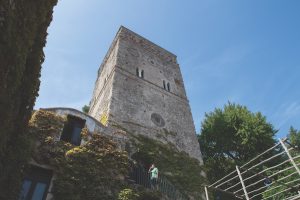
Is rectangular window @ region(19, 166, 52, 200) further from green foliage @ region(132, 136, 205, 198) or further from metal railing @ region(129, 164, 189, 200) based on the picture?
green foliage @ region(132, 136, 205, 198)

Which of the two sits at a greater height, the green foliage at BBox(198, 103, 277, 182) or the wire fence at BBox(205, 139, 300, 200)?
the green foliage at BBox(198, 103, 277, 182)

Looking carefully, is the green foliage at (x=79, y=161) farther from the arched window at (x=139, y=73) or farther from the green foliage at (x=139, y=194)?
the arched window at (x=139, y=73)

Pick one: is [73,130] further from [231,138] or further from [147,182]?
[231,138]

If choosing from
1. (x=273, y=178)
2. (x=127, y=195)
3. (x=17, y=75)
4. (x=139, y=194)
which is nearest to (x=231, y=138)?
(x=273, y=178)

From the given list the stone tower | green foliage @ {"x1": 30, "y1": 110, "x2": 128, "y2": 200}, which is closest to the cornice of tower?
the stone tower

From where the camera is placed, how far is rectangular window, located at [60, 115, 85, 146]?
10.7m

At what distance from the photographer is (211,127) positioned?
25203 mm

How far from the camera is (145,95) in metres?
20.2

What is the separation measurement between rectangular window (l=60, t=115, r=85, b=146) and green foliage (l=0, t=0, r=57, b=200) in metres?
2.76

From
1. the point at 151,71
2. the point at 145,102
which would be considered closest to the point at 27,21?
the point at 145,102

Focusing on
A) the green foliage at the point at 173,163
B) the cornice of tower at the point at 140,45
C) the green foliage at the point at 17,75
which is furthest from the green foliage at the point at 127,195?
the cornice of tower at the point at 140,45

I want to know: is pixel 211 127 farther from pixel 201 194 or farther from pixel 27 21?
pixel 27 21

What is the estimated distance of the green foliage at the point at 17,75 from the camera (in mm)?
4648

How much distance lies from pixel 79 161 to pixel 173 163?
314 inches
